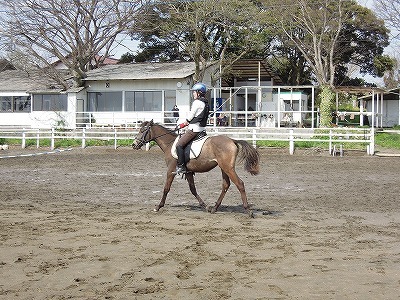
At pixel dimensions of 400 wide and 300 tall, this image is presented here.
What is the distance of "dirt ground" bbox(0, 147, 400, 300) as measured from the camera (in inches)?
225

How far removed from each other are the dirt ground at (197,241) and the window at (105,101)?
24.5m

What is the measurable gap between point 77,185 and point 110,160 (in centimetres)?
849

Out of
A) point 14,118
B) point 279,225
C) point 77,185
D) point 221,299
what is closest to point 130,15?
point 14,118

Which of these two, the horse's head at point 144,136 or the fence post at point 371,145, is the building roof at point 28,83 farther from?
the horse's head at point 144,136

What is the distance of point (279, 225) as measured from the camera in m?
9.39

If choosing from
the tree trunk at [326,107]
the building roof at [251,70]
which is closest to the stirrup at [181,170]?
the tree trunk at [326,107]

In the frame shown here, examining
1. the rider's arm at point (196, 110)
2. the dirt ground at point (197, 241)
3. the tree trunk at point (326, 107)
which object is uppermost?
the tree trunk at point (326, 107)

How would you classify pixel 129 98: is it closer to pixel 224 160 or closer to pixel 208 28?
pixel 208 28

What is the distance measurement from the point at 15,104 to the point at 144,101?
35.0ft

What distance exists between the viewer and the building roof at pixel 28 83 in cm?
4294

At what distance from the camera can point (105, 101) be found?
136 feet

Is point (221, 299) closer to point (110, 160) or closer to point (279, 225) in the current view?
point (279, 225)

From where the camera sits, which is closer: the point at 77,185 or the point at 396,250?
the point at 396,250

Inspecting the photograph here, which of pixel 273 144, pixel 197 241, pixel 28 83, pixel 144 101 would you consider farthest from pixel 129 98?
pixel 197 241
